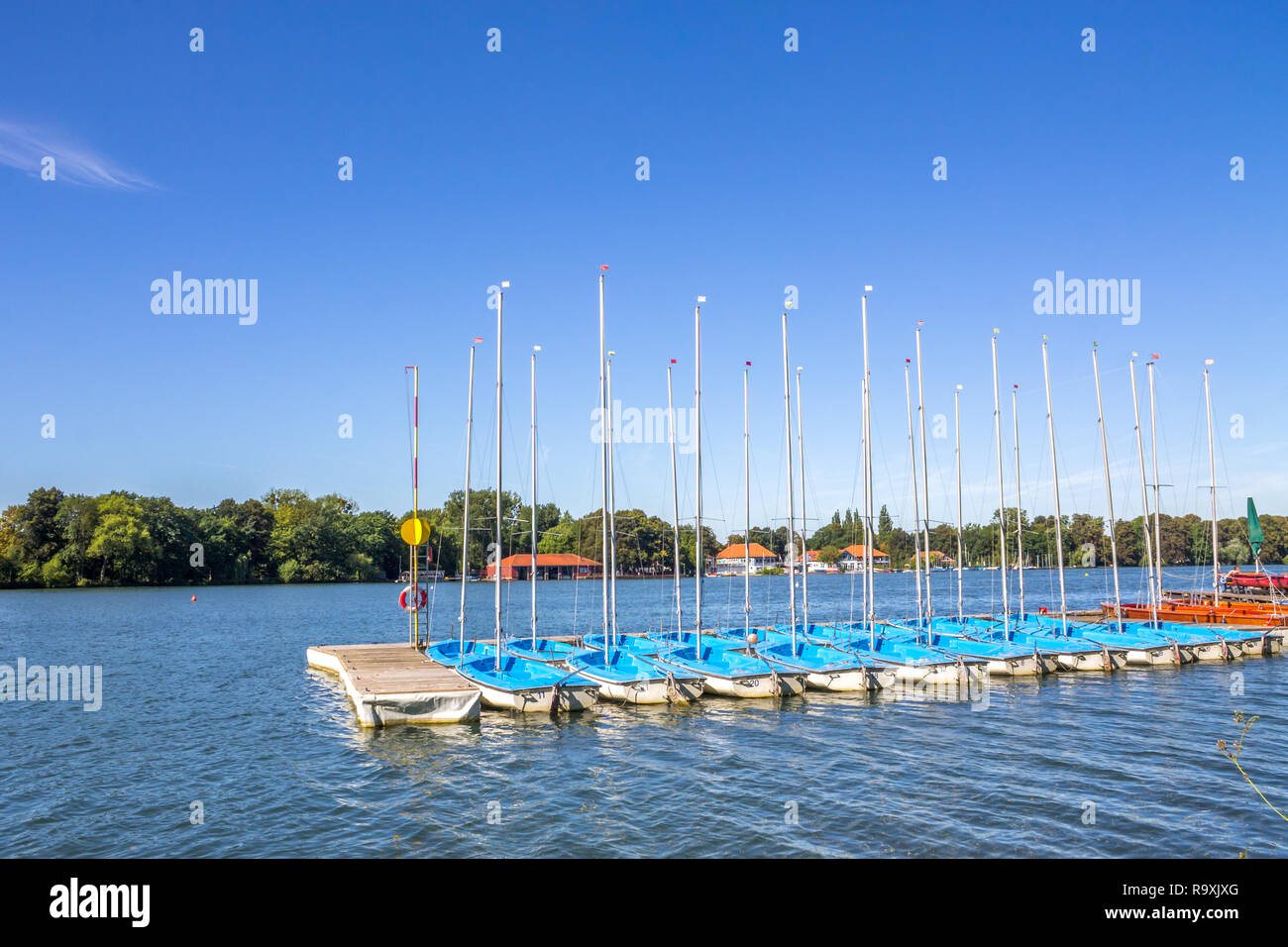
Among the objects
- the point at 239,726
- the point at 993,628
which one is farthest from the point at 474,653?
the point at 993,628

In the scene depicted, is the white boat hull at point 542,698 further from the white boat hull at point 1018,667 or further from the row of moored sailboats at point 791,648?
the white boat hull at point 1018,667

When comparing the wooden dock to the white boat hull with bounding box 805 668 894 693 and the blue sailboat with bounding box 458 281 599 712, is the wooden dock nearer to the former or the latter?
the blue sailboat with bounding box 458 281 599 712

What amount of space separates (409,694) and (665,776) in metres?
10.1

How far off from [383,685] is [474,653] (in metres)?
6.62

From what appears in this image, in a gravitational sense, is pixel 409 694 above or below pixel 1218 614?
above

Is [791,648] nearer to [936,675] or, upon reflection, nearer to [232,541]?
[936,675]

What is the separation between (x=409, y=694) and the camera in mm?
28016

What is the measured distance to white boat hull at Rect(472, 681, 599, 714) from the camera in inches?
1166

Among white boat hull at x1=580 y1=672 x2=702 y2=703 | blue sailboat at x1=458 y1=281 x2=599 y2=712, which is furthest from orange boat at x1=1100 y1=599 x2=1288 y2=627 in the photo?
blue sailboat at x1=458 y1=281 x2=599 y2=712

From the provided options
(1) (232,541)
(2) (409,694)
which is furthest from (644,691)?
A: (1) (232,541)

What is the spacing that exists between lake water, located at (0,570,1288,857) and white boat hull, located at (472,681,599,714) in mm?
587
